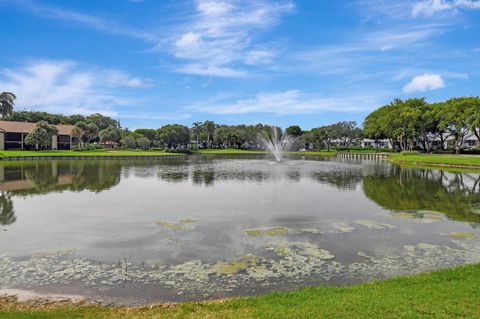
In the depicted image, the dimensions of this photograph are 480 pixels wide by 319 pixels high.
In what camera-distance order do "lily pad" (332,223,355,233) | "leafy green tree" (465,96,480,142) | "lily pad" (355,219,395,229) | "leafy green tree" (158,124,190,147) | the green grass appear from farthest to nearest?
"leafy green tree" (158,124,190,147) → "leafy green tree" (465,96,480,142) → "lily pad" (355,219,395,229) → "lily pad" (332,223,355,233) → the green grass

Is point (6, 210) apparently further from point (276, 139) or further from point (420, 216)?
point (276, 139)

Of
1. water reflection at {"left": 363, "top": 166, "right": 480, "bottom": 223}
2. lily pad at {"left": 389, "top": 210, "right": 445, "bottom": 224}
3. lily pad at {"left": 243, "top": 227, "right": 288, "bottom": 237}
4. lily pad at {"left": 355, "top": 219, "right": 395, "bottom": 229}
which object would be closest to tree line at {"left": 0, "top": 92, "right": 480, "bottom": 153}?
water reflection at {"left": 363, "top": 166, "right": 480, "bottom": 223}

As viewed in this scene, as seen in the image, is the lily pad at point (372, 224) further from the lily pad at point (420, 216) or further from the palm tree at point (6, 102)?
the palm tree at point (6, 102)

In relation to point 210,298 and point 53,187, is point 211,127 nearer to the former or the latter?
point 53,187

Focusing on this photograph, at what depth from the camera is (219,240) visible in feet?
45.0

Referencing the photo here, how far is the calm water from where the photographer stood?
9.73 metres

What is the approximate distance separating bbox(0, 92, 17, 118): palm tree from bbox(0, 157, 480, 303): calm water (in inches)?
2808

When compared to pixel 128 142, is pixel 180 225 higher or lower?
lower

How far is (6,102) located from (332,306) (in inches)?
3814

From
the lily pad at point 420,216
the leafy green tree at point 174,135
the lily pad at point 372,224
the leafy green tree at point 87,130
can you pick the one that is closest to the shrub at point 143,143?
the leafy green tree at point 174,135

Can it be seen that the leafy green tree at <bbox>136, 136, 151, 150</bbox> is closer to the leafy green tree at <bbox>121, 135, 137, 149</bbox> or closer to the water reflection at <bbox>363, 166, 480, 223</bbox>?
the leafy green tree at <bbox>121, 135, 137, 149</bbox>

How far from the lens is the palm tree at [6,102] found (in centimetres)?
8538

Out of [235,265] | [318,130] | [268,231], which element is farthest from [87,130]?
[235,265]

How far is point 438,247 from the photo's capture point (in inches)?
505
